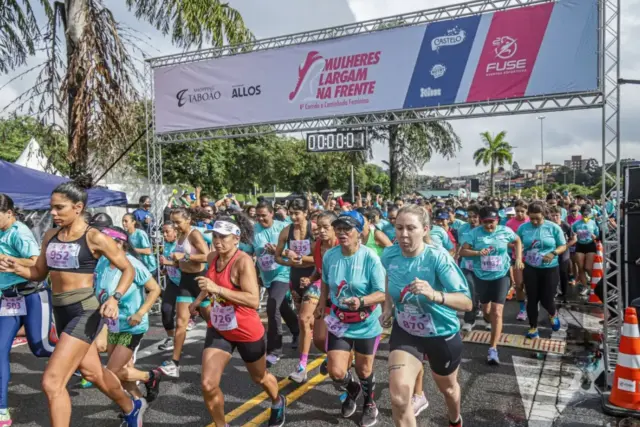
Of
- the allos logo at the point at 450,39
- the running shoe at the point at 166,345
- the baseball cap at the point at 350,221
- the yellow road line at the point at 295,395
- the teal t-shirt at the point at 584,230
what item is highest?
the allos logo at the point at 450,39

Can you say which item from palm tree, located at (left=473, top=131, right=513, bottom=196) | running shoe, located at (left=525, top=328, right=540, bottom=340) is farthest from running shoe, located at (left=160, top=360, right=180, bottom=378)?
palm tree, located at (left=473, top=131, right=513, bottom=196)

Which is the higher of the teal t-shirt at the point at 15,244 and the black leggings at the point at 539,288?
the teal t-shirt at the point at 15,244

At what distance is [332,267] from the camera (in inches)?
170

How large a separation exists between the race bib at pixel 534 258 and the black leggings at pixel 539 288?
0.07 metres

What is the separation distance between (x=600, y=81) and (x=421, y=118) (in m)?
2.66

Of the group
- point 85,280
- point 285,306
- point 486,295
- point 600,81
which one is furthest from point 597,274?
point 85,280

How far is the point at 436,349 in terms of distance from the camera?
11.4ft

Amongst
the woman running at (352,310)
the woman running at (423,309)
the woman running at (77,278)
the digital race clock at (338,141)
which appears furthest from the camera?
the digital race clock at (338,141)

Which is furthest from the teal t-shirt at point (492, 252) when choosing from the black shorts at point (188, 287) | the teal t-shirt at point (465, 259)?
the black shorts at point (188, 287)

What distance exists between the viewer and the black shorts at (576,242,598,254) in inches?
407

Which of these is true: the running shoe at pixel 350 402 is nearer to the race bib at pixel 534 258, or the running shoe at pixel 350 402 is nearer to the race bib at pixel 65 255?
the race bib at pixel 65 255

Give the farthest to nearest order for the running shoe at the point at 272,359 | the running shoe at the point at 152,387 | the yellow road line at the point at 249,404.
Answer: the running shoe at the point at 272,359, the running shoe at the point at 152,387, the yellow road line at the point at 249,404

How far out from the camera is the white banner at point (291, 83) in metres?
8.83

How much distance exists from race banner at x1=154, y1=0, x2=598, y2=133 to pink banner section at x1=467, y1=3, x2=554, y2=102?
1cm
